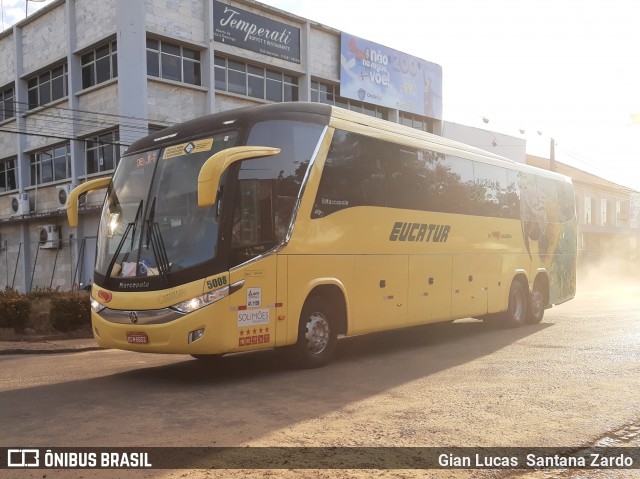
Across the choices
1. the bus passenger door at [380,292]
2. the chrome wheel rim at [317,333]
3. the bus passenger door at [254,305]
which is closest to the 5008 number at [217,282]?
the bus passenger door at [254,305]

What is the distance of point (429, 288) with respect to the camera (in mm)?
12414

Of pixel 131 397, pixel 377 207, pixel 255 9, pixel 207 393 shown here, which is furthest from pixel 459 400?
pixel 255 9

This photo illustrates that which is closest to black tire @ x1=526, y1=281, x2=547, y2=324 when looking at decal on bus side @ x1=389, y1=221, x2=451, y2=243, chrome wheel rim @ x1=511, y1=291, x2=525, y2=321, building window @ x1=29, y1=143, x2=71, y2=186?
chrome wheel rim @ x1=511, y1=291, x2=525, y2=321

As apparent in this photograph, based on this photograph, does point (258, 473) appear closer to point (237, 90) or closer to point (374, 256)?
point (374, 256)

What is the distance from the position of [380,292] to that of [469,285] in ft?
11.3

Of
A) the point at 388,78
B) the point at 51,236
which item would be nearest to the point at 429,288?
the point at 51,236

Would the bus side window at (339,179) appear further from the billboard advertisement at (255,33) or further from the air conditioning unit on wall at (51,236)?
the air conditioning unit on wall at (51,236)

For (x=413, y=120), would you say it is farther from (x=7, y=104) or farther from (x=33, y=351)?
(x=33, y=351)

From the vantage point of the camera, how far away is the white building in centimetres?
2458

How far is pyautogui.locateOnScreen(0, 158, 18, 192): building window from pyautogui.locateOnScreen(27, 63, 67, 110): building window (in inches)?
146

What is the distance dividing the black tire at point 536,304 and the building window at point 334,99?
1670 centimetres

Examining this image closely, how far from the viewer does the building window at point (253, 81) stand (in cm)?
2733

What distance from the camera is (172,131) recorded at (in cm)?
970

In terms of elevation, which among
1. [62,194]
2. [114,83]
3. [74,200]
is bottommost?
[74,200]
